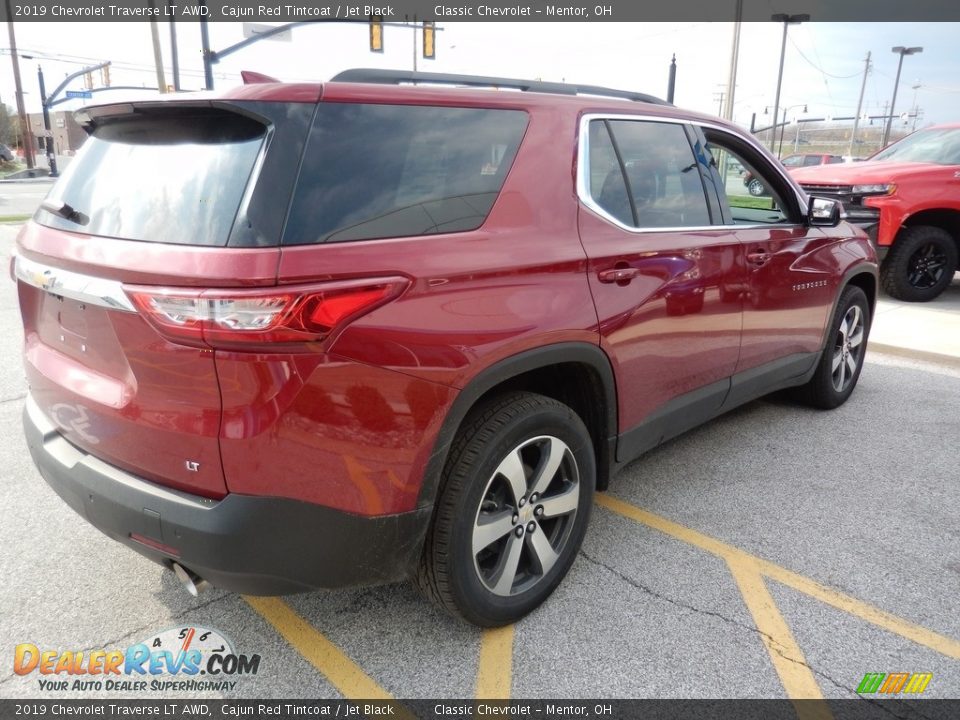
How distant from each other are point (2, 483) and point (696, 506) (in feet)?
11.3

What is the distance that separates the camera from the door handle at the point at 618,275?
8.66ft

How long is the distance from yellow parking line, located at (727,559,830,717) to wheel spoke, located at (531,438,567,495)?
932mm

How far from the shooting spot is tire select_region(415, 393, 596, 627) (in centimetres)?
228

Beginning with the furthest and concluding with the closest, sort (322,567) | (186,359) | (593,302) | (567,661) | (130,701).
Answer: (593,302) < (567,661) < (130,701) < (322,567) < (186,359)

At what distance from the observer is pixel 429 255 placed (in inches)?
81.9

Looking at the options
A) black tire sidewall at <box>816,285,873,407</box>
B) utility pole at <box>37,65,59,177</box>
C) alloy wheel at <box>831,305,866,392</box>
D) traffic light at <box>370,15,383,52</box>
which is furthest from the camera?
utility pole at <box>37,65,59,177</box>

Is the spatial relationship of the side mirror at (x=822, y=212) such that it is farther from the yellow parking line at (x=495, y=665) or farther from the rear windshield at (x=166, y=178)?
the rear windshield at (x=166, y=178)

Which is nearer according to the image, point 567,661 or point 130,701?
point 130,701

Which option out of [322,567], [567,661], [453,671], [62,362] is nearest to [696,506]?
[567,661]

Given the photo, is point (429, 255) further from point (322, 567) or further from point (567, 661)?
point (567, 661)

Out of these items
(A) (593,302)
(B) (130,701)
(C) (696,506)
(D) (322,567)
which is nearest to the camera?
(D) (322,567)

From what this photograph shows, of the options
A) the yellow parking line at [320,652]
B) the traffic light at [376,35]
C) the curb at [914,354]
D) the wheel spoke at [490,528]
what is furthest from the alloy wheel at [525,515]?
the traffic light at [376,35]

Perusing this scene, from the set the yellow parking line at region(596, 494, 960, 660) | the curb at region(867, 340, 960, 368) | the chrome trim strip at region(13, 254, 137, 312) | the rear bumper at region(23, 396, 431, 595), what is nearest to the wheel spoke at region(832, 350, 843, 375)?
the curb at region(867, 340, 960, 368)

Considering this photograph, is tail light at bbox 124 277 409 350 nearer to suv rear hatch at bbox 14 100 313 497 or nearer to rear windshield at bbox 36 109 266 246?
suv rear hatch at bbox 14 100 313 497
